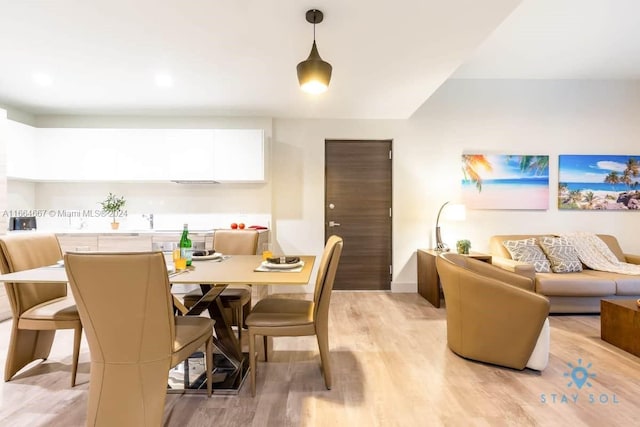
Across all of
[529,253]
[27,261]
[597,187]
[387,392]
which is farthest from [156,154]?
[597,187]

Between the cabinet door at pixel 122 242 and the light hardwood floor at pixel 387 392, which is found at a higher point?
the cabinet door at pixel 122 242

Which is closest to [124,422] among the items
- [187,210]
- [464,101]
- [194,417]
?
[194,417]

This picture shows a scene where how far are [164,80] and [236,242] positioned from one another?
1.84 metres

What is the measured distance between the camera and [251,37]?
8.07ft

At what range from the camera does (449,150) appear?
4574mm

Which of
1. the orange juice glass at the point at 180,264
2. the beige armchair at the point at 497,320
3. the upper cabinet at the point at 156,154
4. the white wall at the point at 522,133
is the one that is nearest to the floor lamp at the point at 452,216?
the white wall at the point at 522,133

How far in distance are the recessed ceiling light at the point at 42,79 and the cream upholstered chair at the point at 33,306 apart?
186 centimetres

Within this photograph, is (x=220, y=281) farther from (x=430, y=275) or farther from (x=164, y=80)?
(x=430, y=275)

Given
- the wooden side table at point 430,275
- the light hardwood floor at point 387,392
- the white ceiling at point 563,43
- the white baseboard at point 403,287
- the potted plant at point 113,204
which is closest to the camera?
the light hardwood floor at point 387,392

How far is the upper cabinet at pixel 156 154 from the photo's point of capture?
4.12 metres

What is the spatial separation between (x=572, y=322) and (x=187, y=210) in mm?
4822

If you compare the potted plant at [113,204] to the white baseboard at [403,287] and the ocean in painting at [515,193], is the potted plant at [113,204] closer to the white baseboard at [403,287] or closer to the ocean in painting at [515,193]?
the white baseboard at [403,287]

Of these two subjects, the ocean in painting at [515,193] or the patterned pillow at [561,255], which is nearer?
the patterned pillow at [561,255]

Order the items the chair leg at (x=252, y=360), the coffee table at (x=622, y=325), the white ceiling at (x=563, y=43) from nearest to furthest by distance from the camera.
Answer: the chair leg at (x=252, y=360), the coffee table at (x=622, y=325), the white ceiling at (x=563, y=43)
